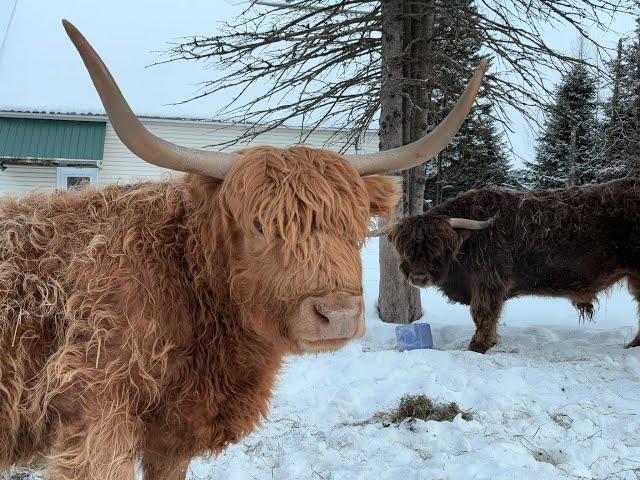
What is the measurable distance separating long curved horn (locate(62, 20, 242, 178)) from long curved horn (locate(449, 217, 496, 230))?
484 cm

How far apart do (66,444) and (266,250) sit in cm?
105

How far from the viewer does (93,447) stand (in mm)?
1975

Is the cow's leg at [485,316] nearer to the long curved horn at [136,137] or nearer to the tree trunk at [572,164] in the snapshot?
the long curved horn at [136,137]

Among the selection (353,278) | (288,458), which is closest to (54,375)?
(353,278)

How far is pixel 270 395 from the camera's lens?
2564 millimetres

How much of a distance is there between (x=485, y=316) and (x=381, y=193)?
456cm

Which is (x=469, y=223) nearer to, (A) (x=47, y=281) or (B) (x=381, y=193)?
(B) (x=381, y=193)

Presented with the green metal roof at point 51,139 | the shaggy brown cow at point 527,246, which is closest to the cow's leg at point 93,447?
the shaggy brown cow at point 527,246

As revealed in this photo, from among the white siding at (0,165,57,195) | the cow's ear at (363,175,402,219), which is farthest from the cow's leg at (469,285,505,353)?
the white siding at (0,165,57,195)

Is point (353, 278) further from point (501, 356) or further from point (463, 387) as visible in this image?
point (501, 356)

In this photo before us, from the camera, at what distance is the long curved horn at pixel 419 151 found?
101 inches

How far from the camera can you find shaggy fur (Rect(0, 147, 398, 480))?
2.02 meters

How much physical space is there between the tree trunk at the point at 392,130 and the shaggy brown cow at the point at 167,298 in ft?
16.4

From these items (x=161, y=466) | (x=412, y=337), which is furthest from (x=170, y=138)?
(x=161, y=466)
